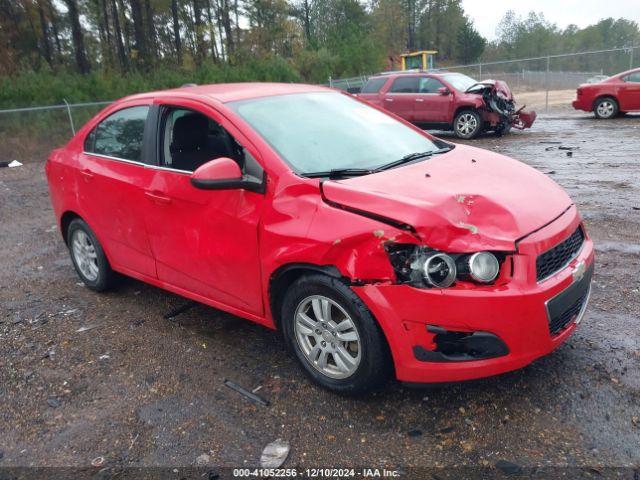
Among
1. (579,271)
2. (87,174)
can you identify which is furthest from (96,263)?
(579,271)

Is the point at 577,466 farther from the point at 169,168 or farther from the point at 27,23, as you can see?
the point at 27,23

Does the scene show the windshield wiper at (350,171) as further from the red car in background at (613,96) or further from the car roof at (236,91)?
the red car in background at (613,96)

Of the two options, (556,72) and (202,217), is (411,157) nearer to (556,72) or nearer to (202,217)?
(202,217)

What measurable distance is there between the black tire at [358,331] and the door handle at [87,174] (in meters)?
2.27

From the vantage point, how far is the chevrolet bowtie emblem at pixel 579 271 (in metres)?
2.87

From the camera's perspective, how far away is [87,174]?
14.6 ft

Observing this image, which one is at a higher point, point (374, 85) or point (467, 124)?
point (374, 85)

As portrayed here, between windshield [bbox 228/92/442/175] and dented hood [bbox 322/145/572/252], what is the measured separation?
0.30 meters

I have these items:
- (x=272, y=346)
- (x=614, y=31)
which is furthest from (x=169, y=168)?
(x=614, y=31)

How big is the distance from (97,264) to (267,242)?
2.29 metres

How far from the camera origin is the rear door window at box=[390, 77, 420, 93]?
14.2m

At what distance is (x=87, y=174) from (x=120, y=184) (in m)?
0.57

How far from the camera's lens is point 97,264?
468 cm

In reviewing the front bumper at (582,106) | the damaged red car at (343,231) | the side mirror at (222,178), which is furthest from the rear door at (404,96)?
the side mirror at (222,178)
